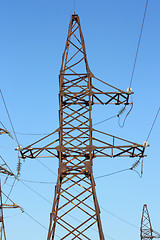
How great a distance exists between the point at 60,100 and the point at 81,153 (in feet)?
11.3

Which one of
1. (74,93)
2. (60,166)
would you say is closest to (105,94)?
(74,93)

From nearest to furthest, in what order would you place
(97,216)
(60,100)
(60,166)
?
(97,216) → (60,166) → (60,100)

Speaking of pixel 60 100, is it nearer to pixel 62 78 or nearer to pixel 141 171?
pixel 62 78

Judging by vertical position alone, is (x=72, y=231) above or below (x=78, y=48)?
below

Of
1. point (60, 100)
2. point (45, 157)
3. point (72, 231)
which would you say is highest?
point (60, 100)

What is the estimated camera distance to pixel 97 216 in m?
21.0

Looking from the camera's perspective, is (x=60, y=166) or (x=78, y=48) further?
(x=78, y=48)

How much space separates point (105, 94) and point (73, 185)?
19.0ft

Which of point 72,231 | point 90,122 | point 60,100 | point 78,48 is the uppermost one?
point 78,48

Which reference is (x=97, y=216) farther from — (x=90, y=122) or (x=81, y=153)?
(x=90, y=122)

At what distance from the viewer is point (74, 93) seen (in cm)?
2428

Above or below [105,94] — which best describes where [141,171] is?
below

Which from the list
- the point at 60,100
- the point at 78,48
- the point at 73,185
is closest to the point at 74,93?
the point at 60,100

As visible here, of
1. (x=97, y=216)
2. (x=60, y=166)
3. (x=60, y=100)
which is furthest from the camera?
(x=60, y=100)
